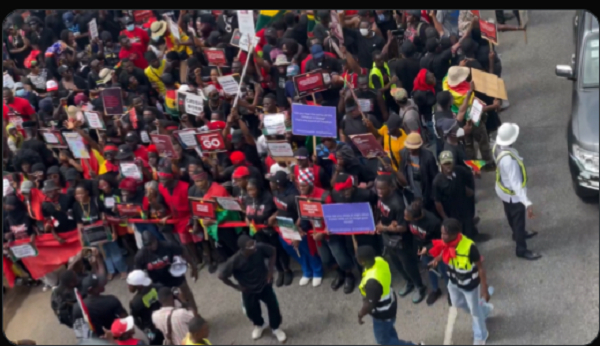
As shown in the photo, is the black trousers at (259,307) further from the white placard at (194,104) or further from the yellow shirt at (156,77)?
the yellow shirt at (156,77)

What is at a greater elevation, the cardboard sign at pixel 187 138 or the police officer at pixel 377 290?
the cardboard sign at pixel 187 138

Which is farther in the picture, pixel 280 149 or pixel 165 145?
pixel 165 145

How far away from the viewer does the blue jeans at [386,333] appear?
813 centimetres

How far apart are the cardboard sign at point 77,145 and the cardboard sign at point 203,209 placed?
8.65 feet

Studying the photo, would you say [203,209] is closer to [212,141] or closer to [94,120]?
[212,141]

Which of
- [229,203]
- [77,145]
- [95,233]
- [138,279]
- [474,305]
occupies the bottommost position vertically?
[95,233]

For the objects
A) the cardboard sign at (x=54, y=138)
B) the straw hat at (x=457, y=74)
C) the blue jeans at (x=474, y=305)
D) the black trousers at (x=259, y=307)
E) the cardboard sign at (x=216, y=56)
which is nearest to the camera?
the blue jeans at (x=474, y=305)

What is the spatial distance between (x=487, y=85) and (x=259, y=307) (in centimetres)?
428

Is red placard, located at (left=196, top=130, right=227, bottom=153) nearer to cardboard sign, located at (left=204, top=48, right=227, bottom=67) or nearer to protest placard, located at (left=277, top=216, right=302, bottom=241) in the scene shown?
protest placard, located at (left=277, top=216, right=302, bottom=241)

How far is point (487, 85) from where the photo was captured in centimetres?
1035

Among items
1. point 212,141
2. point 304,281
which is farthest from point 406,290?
point 212,141

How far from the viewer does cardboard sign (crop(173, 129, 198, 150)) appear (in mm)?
11023

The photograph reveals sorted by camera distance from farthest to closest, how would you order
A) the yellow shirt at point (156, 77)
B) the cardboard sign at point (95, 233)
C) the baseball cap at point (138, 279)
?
the yellow shirt at point (156, 77) → the cardboard sign at point (95, 233) → the baseball cap at point (138, 279)

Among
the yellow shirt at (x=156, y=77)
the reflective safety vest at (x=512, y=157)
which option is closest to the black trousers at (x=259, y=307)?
the reflective safety vest at (x=512, y=157)
